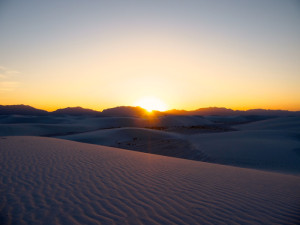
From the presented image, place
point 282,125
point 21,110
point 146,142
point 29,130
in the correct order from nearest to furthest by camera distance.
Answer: point 146,142 < point 29,130 < point 282,125 < point 21,110

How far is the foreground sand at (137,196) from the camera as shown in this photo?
11.0 feet

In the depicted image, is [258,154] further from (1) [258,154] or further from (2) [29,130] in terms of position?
(2) [29,130]

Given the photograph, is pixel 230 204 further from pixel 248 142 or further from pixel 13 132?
pixel 13 132

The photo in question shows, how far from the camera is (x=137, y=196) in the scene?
4.13m

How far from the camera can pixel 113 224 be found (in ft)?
10.2

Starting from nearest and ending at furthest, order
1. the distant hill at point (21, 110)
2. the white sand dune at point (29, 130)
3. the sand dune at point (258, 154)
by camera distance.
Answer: the sand dune at point (258, 154)
the white sand dune at point (29, 130)
the distant hill at point (21, 110)

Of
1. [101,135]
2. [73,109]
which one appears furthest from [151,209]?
[73,109]

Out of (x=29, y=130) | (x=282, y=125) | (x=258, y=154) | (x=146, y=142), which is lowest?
(x=146, y=142)

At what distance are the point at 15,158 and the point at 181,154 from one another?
362 inches

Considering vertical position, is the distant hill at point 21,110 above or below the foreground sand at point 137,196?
above

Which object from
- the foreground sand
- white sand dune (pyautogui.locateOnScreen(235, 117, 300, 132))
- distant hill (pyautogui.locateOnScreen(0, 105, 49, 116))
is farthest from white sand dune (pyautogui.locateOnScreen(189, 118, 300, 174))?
distant hill (pyautogui.locateOnScreen(0, 105, 49, 116))

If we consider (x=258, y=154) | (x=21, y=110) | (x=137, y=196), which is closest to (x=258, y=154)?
(x=258, y=154)

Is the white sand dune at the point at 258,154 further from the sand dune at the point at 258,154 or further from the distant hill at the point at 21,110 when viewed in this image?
the distant hill at the point at 21,110

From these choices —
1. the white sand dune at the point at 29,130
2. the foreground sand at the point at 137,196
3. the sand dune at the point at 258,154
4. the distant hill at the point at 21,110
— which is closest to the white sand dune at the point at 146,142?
the sand dune at the point at 258,154
